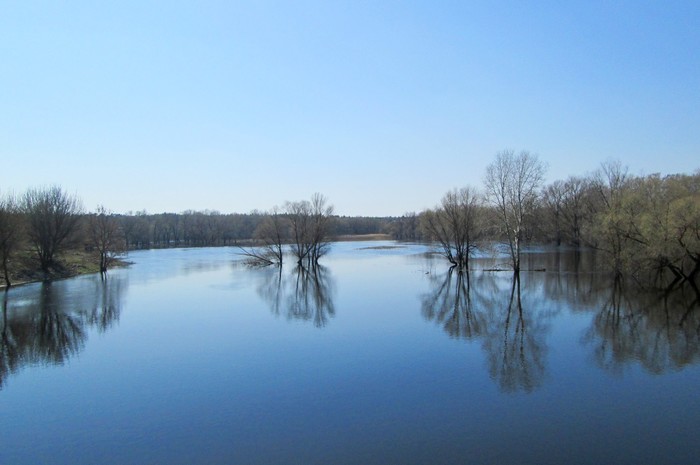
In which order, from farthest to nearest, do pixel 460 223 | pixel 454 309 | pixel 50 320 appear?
pixel 460 223 → pixel 454 309 → pixel 50 320

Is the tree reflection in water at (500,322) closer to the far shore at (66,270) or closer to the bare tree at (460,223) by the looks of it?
the bare tree at (460,223)

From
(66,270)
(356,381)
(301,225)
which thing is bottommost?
(356,381)

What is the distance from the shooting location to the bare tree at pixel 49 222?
36156mm

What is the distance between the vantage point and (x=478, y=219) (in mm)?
36531

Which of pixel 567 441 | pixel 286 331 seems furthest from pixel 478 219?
pixel 567 441

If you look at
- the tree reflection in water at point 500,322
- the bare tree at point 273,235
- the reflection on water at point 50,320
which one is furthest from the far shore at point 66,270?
the tree reflection in water at point 500,322

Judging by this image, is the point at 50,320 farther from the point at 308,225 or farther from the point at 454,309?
the point at 308,225

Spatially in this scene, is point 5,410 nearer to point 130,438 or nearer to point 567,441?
point 130,438

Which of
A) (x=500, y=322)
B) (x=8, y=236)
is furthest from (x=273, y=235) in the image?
(x=500, y=322)

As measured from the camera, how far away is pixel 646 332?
46.4 ft

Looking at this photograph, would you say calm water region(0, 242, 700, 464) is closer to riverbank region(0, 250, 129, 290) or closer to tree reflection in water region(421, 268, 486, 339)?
tree reflection in water region(421, 268, 486, 339)

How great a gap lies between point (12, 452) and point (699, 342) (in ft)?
51.9

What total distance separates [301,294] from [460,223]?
54.6 ft

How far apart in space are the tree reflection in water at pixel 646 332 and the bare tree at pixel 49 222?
119 ft
